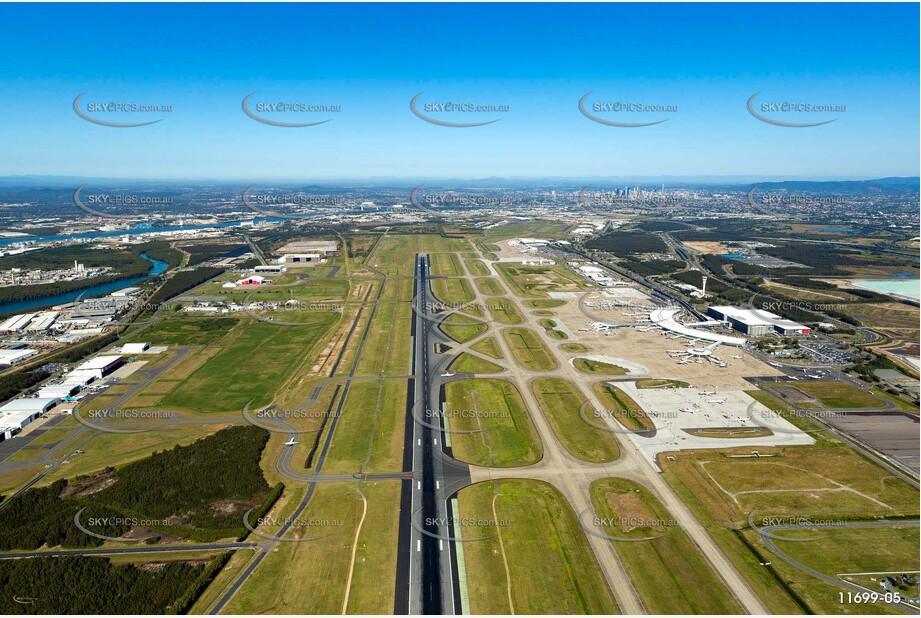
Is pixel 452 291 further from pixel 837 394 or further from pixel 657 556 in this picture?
pixel 657 556

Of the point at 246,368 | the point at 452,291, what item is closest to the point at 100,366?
the point at 246,368

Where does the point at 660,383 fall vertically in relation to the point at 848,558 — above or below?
above

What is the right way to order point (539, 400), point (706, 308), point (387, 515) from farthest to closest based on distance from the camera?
1. point (706, 308)
2. point (539, 400)
3. point (387, 515)

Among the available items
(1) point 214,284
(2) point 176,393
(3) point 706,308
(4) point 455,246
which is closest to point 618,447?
(2) point 176,393

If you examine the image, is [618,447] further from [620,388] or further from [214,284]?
[214,284]

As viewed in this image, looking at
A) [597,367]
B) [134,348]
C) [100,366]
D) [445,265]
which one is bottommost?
[597,367]

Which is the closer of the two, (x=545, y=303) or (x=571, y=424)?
(x=571, y=424)

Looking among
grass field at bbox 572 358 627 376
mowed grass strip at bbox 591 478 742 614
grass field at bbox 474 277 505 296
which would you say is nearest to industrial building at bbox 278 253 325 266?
grass field at bbox 474 277 505 296
